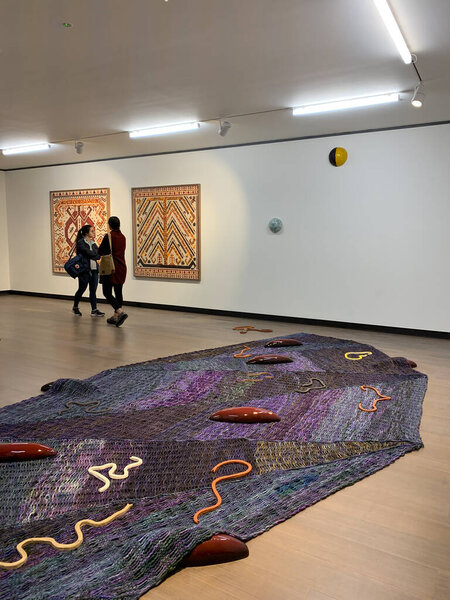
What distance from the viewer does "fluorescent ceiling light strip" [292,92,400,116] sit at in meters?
5.14

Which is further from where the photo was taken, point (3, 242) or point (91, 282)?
point (3, 242)

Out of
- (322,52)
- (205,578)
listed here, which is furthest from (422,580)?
Answer: (322,52)

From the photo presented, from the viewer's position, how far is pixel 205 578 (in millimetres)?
1830

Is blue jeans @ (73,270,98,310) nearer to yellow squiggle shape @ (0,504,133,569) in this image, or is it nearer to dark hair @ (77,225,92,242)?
dark hair @ (77,225,92,242)

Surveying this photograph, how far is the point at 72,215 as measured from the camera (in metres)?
9.53

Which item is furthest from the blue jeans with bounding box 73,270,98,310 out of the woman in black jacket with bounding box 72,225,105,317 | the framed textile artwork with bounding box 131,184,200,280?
the framed textile artwork with bounding box 131,184,200,280

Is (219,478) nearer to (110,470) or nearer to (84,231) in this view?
(110,470)

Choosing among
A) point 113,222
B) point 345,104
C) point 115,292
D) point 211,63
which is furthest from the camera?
point 115,292

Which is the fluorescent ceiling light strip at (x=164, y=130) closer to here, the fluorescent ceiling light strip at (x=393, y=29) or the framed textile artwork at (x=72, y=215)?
the framed textile artwork at (x=72, y=215)

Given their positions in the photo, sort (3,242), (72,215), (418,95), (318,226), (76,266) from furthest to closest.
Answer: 1. (3,242)
2. (72,215)
3. (76,266)
4. (318,226)
5. (418,95)

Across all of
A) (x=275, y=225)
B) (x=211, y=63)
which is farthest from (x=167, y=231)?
(x=211, y=63)

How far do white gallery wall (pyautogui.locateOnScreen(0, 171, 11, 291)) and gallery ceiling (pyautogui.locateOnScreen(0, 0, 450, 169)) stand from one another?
405 centimetres

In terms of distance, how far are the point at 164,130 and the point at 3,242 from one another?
558 cm

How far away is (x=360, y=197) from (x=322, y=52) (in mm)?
2954
